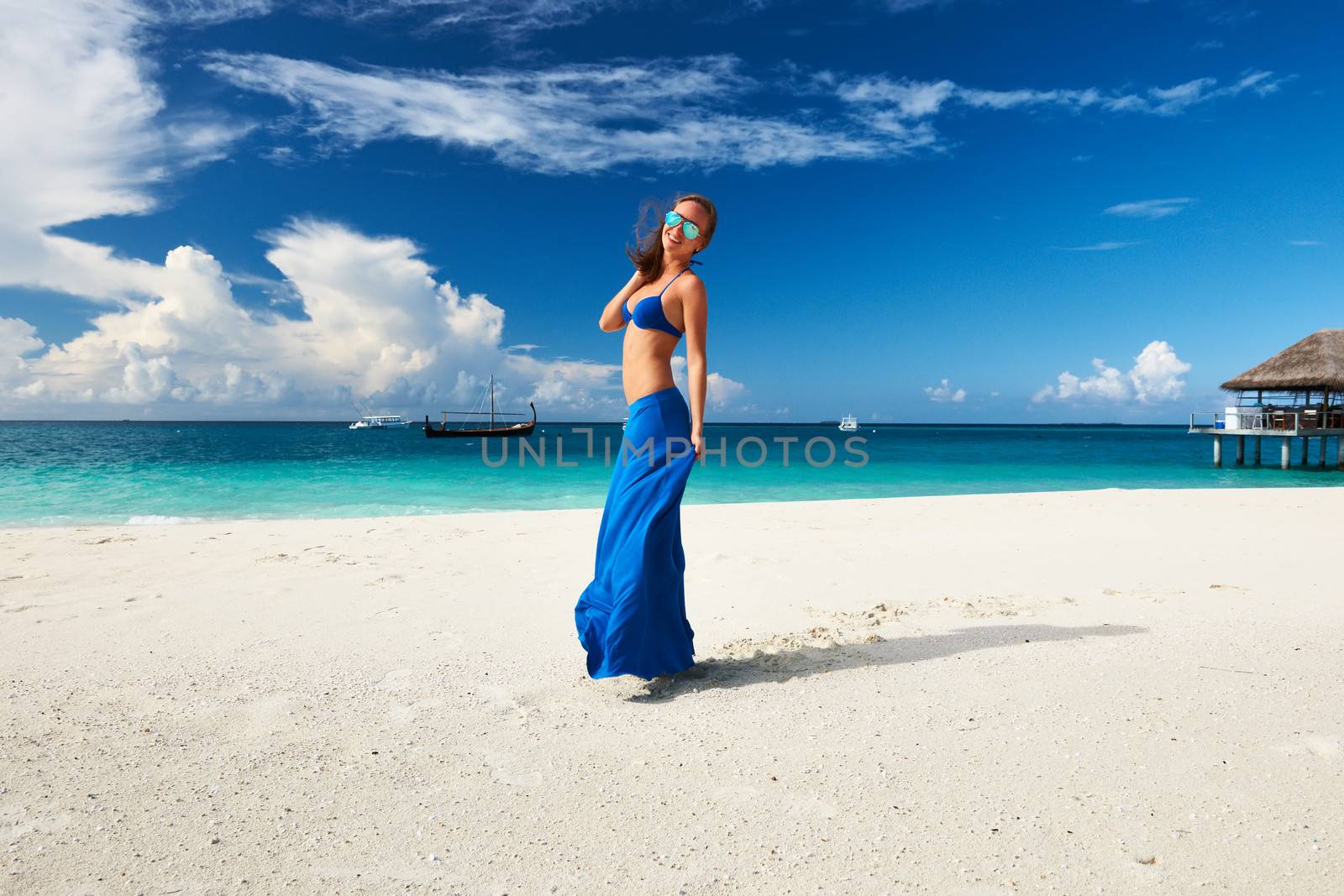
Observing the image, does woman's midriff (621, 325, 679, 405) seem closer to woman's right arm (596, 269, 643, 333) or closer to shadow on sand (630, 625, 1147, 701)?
woman's right arm (596, 269, 643, 333)

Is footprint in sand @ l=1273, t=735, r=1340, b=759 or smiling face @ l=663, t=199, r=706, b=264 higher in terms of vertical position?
smiling face @ l=663, t=199, r=706, b=264

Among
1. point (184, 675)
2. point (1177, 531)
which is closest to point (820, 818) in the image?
point (184, 675)

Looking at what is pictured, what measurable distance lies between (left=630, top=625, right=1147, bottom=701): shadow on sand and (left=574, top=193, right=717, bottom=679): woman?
0.52ft

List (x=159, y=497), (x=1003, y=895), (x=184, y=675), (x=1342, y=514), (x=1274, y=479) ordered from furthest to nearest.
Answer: (x=1274, y=479), (x=159, y=497), (x=1342, y=514), (x=184, y=675), (x=1003, y=895)

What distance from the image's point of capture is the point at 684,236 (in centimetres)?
383

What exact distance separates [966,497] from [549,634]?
37.3ft

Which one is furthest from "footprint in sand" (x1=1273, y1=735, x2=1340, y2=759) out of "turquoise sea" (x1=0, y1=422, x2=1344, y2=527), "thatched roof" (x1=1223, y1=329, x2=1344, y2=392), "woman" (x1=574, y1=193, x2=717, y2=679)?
"thatched roof" (x1=1223, y1=329, x2=1344, y2=392)

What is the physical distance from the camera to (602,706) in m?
3.50

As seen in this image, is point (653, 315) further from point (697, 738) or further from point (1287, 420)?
point (1287, 420)

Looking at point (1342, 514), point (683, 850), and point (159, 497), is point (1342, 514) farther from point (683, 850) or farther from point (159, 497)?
point (159, 497)

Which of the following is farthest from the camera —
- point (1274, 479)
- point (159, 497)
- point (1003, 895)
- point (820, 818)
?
point (1274, 479)

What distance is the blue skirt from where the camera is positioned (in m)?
3.58

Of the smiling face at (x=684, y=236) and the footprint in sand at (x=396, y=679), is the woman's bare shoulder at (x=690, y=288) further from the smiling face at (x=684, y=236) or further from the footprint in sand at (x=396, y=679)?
the footprint in sand at (x=396, y=679)

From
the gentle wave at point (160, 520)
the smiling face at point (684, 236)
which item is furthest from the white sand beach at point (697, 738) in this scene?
the gentle wave at point (160, 520)
